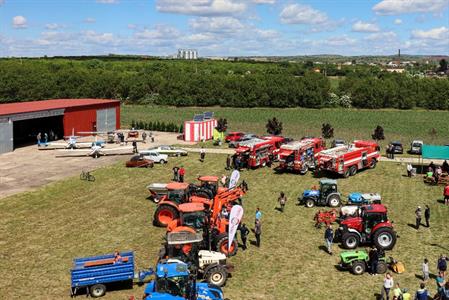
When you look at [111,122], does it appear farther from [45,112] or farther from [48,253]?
[48,253]

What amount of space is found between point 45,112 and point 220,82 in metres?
55.4

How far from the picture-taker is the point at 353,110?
288 feet

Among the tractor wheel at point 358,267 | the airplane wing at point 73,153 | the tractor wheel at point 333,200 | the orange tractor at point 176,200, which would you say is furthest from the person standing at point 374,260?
the airplane wing at point 73,153

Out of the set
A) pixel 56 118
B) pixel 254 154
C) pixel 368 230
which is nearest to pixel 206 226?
pixel 368 230

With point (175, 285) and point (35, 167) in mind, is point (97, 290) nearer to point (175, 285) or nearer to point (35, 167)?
point (175, 285)

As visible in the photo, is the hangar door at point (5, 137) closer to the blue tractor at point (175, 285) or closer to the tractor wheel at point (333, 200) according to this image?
the tractor wheel at point (333, 200)

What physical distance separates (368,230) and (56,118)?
1589 inches

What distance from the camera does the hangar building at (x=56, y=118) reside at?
149ft

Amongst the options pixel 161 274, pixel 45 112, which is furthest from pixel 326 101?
pixel 161 274

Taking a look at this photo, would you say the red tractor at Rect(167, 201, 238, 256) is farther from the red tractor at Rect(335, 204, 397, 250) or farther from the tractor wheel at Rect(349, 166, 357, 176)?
the tractor wheel at Rect(349, 166, 357, 176)

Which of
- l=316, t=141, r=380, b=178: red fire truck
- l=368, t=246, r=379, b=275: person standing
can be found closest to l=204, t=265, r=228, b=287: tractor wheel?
l=368, t=246, r=379, b=275: person standing

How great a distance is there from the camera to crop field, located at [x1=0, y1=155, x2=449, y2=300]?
1719cm

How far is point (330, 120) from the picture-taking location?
72.1 meters

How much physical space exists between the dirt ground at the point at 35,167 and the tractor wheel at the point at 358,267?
21.5 m
